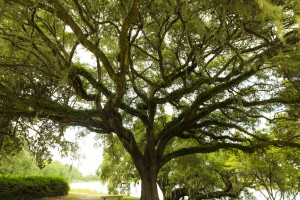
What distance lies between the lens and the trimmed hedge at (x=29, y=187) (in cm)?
1004

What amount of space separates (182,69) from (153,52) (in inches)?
36.8

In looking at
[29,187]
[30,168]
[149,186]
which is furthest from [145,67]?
[30,168]

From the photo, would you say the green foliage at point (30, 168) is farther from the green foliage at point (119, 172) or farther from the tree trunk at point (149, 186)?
the tree trunk at point (149, 186)

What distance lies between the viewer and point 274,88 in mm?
7289

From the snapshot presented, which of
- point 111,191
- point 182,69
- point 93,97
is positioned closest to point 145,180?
point 93,97

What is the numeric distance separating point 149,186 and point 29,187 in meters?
5.42

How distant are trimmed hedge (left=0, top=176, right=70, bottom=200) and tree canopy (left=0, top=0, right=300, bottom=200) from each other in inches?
113

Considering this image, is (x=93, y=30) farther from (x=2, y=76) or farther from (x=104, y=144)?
(x=104, y=144)

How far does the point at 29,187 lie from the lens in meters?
10.9

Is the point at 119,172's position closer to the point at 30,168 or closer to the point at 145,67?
the point at 145,67

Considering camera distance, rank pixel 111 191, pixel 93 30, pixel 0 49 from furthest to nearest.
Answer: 1. pixel 111 191
2. pixel 0 49
3. pixel 93 30

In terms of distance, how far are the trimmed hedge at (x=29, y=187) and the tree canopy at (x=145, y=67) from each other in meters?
2.88

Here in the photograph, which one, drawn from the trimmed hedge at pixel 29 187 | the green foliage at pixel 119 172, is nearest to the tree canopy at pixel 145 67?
the trimmed hedge at pixel 29 187

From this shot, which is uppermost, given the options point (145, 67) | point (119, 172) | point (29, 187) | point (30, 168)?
point (145, 67)
